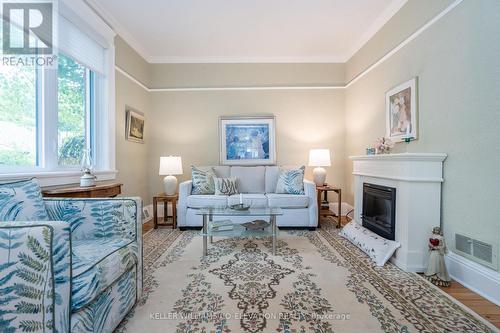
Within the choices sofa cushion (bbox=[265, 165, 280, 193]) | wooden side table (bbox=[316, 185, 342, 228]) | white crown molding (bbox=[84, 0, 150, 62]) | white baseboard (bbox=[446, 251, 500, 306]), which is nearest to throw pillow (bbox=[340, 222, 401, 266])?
white baseboard (bbox=[446, 251, 500, 306])

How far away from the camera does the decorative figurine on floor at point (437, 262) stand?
189 cm

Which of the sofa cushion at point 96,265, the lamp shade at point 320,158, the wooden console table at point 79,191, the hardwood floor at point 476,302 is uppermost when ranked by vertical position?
the lamp shade at point 320,158

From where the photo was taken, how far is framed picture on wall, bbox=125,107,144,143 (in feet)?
11.4

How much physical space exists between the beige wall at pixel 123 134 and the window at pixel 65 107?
0.66 ft

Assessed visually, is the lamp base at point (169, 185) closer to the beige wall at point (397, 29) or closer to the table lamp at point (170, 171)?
the table lamp at point (170, 171)

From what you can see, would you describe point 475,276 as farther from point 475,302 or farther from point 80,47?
point 80,47

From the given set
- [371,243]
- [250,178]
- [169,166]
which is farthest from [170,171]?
[371,243]

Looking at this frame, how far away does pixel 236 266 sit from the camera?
2191 millimetres

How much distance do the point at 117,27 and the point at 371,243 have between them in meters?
4.13

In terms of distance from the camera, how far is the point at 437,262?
1.94 m

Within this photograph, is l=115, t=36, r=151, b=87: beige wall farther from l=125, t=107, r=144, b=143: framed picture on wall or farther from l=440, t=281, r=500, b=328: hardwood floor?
l=440, t=281, r=500, b=328: hardwood floor

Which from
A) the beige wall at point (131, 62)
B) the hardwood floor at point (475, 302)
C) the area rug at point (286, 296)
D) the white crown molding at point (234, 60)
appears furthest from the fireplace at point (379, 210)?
the beige wall at point (131, 62)

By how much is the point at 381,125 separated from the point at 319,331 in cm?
269

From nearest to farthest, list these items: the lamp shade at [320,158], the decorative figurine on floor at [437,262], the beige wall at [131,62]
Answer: the decorative figurine on floor at [437,262] → the beige wall at [131,62] → the lamp shade at [320,158]
